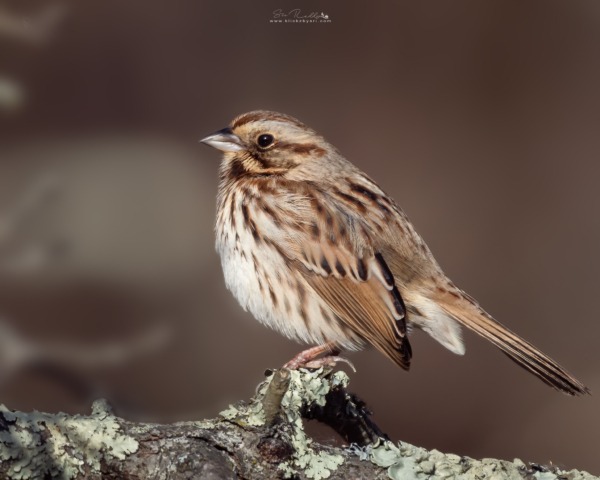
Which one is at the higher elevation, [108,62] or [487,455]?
[108,62]

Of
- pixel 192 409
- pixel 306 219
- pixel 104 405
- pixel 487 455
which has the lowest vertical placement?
pixel 487 455

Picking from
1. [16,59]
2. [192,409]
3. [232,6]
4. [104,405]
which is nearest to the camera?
[104,405]

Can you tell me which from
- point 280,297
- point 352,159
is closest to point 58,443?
point 280,297

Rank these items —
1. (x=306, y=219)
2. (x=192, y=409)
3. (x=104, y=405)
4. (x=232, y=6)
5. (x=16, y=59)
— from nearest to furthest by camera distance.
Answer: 1. (x=104, y=405)
2. (x=306, y=219)
3. (x=192, y=409)
4. (x=16, y=59)
5. (x=232, y=6)

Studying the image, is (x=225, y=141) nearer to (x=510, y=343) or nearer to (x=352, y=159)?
(x=510, y=343)

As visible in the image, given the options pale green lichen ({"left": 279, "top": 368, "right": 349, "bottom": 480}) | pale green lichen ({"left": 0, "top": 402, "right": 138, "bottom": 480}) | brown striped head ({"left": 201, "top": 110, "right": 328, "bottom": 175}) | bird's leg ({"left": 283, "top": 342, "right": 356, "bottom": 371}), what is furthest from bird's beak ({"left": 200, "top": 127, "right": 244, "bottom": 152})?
pale green lichen ({"left": 0, "top": 402, "right": 138, "bottom": 480})

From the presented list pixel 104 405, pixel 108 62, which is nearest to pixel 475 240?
pixel 108 62

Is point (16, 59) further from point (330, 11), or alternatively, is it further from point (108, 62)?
point (330, 11)
